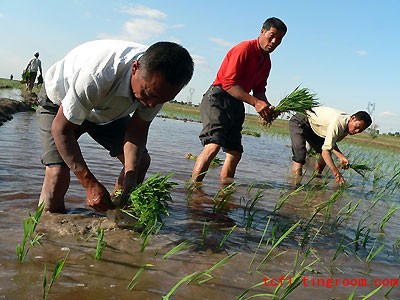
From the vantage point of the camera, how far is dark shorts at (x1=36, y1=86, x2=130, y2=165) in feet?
8.69

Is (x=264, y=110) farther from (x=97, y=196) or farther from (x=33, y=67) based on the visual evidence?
(x=33, y=67)

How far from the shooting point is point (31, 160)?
4410mm

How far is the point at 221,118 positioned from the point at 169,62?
218cm

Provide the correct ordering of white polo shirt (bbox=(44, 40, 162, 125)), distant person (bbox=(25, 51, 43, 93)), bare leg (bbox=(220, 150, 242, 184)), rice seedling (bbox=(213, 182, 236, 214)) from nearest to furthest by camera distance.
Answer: white polo shirt (bbox=(44, 40, 162, 125)) → rice seedling (bbox=(213, 182, 236, 214)) → bare leg (bbox=(220, 150, 242, 184)) → distant person (bbox=(25, 51, 43, 93))

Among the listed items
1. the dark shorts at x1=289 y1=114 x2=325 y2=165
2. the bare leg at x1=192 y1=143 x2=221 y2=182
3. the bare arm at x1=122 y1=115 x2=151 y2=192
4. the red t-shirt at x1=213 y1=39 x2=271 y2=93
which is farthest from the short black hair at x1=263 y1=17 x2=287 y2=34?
the bare arm at x1=122 y1=115 x2=151 y2=192

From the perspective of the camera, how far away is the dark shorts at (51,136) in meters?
2.65

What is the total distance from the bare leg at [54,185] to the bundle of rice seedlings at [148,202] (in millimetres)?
529

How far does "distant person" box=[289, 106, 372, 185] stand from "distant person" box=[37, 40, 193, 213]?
8.06 ft

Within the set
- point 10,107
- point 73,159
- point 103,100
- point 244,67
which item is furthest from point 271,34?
point 10,107

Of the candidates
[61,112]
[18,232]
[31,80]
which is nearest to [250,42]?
[61,112]

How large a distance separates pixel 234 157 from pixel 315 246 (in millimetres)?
1885

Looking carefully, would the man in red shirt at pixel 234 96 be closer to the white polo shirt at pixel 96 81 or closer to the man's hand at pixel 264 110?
the man's hand at pixel 264 110

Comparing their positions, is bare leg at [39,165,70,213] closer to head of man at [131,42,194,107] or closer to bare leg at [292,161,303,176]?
head of man at [131,42,194,107]

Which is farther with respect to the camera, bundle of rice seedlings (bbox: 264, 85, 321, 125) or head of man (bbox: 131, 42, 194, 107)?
bundle of rice seedlings (bbox: 264, 85, 321, 125)
